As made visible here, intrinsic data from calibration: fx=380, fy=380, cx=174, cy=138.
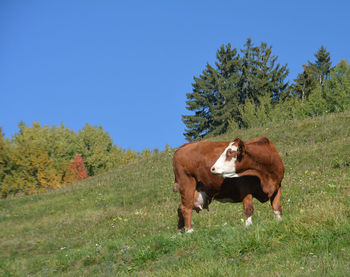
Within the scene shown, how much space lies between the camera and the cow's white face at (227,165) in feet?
27.3

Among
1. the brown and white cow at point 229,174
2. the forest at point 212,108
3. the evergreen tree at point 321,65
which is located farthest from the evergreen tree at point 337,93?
the brown and white cow at point 229,174

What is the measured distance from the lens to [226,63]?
262 ft

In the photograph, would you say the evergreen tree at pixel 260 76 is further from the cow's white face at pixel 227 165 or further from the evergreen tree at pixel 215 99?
the cow's white face at pixel 227 165

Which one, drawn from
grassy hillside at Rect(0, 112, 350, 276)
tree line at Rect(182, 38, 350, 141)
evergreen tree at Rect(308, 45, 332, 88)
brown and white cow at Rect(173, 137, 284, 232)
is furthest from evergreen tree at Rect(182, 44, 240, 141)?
brown and white cow at Rect(173, 137, 284, 232)

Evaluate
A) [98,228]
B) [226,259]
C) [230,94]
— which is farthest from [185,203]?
[230,94]

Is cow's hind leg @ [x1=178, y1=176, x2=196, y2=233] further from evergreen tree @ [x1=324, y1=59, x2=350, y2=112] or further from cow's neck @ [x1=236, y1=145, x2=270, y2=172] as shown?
evergreen tree @ [x1=324, y1=59, x2=350, y2=112]

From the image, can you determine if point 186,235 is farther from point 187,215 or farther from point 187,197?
point 187,197

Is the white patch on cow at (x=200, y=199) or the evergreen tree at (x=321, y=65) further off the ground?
the evergreen tree at (x=321, y=65)

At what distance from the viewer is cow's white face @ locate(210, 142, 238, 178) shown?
27.3 ft

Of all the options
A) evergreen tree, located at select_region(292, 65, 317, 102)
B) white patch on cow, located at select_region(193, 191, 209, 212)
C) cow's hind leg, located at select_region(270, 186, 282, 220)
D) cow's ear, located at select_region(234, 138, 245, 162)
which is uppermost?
evergreen tree, located at select_region(292, 65, 317, 102)

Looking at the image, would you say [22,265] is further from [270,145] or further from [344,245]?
[344,245]

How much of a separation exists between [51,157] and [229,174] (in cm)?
6706

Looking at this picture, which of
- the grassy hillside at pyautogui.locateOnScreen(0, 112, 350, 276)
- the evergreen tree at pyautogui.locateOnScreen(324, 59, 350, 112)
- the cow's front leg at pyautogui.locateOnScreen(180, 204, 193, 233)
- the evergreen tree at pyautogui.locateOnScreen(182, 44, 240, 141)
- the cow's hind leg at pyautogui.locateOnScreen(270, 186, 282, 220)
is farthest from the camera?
the evergreen tree at pyautogui.locateOnScreen(182, 44, 240, 141)

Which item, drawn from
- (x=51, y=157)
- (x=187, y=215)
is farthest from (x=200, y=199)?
(x=51, y=157)
